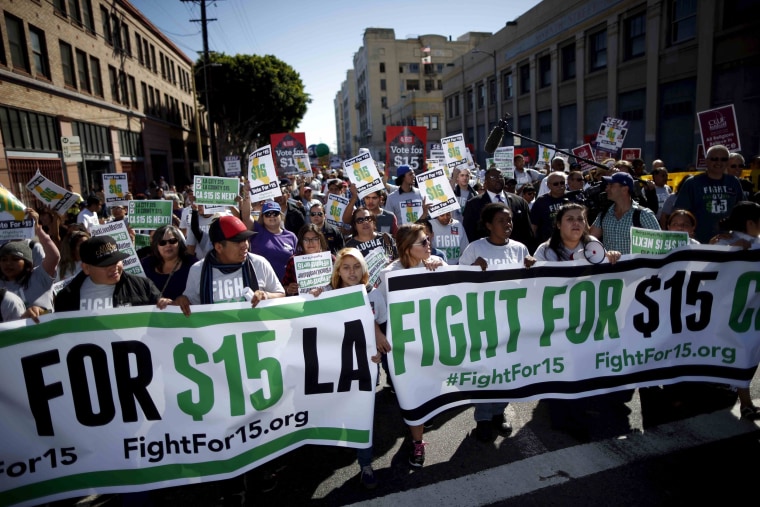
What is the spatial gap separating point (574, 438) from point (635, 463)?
0.46 meters

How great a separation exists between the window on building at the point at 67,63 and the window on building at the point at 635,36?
26.4 metres

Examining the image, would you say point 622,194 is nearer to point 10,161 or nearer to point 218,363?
point 218,363

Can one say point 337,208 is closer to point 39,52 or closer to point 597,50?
point 39,52

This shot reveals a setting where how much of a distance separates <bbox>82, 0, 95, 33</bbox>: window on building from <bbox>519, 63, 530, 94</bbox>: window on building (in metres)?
26.6

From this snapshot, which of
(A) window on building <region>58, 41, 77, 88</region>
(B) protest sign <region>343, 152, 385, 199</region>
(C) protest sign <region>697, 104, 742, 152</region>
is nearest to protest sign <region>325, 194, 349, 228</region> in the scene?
(B) protest sign <region>343, 152, 385, 199</region>

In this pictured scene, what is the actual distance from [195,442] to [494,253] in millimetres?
2724

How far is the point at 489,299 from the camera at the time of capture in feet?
11.6

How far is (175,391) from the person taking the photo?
9.80 ft

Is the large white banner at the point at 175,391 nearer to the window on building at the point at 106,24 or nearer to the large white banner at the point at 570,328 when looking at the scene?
the large white banner at the point at 570,328

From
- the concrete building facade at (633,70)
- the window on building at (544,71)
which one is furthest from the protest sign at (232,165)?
the window on building at (544,71)

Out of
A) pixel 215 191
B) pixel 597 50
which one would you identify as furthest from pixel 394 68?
pixel 215 191

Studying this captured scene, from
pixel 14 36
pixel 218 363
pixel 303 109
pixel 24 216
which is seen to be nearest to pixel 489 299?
pixel 218 363

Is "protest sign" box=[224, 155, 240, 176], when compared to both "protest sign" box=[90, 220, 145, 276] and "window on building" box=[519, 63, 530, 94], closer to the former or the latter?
"protest sign" box=[90, 220, 145, 276]

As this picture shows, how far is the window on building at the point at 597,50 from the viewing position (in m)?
23.5
